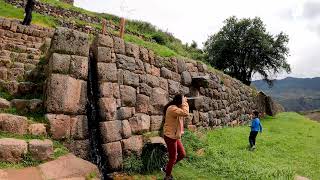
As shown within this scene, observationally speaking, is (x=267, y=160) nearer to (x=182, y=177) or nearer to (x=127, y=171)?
(x=182, y=177)

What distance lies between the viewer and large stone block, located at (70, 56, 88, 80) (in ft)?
30.7

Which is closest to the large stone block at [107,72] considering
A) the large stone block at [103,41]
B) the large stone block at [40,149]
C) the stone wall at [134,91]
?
the stone wall at [134,91]

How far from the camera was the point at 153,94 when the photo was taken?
11.8 meters

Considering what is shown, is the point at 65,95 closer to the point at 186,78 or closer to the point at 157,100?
the point at 157,100

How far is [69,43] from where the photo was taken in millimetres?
9414

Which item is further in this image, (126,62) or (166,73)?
(166,73)

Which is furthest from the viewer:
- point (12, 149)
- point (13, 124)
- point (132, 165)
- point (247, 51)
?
point (247, 51)

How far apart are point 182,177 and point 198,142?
10.1 feet

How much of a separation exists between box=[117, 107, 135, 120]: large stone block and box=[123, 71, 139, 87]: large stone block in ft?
2.38

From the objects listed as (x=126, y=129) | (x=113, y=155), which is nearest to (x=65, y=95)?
(x=113, y=155)

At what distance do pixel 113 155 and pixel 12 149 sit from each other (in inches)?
101

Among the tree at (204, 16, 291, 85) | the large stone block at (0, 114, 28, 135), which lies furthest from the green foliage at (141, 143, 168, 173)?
the tree at (204, 16, 291, 85)

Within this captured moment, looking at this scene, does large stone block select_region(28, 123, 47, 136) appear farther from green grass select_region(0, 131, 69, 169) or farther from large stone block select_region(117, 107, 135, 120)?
large stone block select_region(117, 107, 135, 120)

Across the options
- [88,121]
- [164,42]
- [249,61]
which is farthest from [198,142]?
[249,61]
